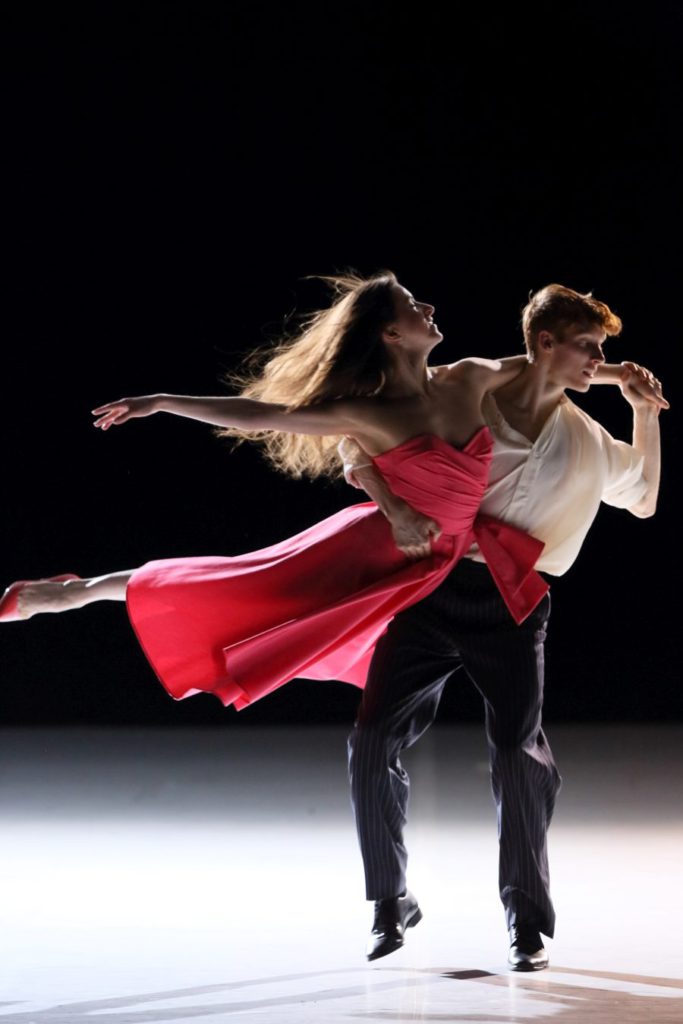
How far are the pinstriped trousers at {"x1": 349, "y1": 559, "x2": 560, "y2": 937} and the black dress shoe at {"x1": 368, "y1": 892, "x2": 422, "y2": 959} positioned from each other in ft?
0.08

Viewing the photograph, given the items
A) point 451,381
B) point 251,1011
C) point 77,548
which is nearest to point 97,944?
point 251,1011

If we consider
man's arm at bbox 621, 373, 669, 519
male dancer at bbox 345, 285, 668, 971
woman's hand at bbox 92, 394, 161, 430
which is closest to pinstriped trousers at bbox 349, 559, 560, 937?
male dancer at bbox 345, 285, 668, 971

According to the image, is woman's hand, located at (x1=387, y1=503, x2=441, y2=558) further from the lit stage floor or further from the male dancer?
the lit stage floor

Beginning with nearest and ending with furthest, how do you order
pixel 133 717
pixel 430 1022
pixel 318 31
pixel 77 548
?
pixel 430 1022 → pixel 318 31 → pixel 77 548 → pixel 133 717

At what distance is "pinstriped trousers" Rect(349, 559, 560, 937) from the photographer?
109 inches

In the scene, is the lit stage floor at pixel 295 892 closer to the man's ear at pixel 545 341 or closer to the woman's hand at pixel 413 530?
the woman's hand at pixel 413 530

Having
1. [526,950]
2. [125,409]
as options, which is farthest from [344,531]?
[526,950]

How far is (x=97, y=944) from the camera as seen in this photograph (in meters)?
2.94

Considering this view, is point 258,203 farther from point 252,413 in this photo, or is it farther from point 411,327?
point 252,413

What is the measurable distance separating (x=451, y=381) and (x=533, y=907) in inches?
38.2

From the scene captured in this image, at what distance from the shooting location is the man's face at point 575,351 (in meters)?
2.87

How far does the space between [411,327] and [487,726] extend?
2.45ft

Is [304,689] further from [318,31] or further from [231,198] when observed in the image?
[318,31]

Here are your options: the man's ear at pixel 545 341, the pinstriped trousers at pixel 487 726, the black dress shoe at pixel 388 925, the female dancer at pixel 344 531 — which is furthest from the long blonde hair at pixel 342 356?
the black dress shoe at pixel 388 925
